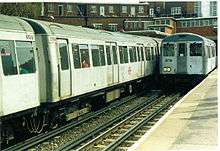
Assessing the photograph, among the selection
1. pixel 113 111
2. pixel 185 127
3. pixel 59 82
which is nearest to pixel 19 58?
pixel 59 82

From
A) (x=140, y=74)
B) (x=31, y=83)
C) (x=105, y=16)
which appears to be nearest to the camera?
(x=31, y=83)

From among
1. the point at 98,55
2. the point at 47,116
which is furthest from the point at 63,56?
the point at 98,55

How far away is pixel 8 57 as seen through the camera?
1020cm

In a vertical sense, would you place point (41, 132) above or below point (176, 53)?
below

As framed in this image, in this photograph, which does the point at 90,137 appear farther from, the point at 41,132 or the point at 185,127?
the point at 185,127

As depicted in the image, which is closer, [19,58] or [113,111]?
[19,58]

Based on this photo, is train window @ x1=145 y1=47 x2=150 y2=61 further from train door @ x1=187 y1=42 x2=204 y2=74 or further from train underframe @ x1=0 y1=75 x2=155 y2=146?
train underframe @ x1=0 y1=75 x2=155 y2=146

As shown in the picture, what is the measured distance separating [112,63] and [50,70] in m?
6.47

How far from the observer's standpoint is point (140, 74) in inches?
968

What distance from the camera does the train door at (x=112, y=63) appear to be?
58.5 feet

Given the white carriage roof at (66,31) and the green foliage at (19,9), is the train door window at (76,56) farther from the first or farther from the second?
the green foliage at (19,9)

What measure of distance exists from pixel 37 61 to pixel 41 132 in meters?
2.37

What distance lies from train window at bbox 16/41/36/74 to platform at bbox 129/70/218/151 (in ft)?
9.95

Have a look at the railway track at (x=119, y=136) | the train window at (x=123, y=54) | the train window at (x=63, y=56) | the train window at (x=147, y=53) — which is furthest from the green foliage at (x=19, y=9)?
the train window at (x=63, y=56)
